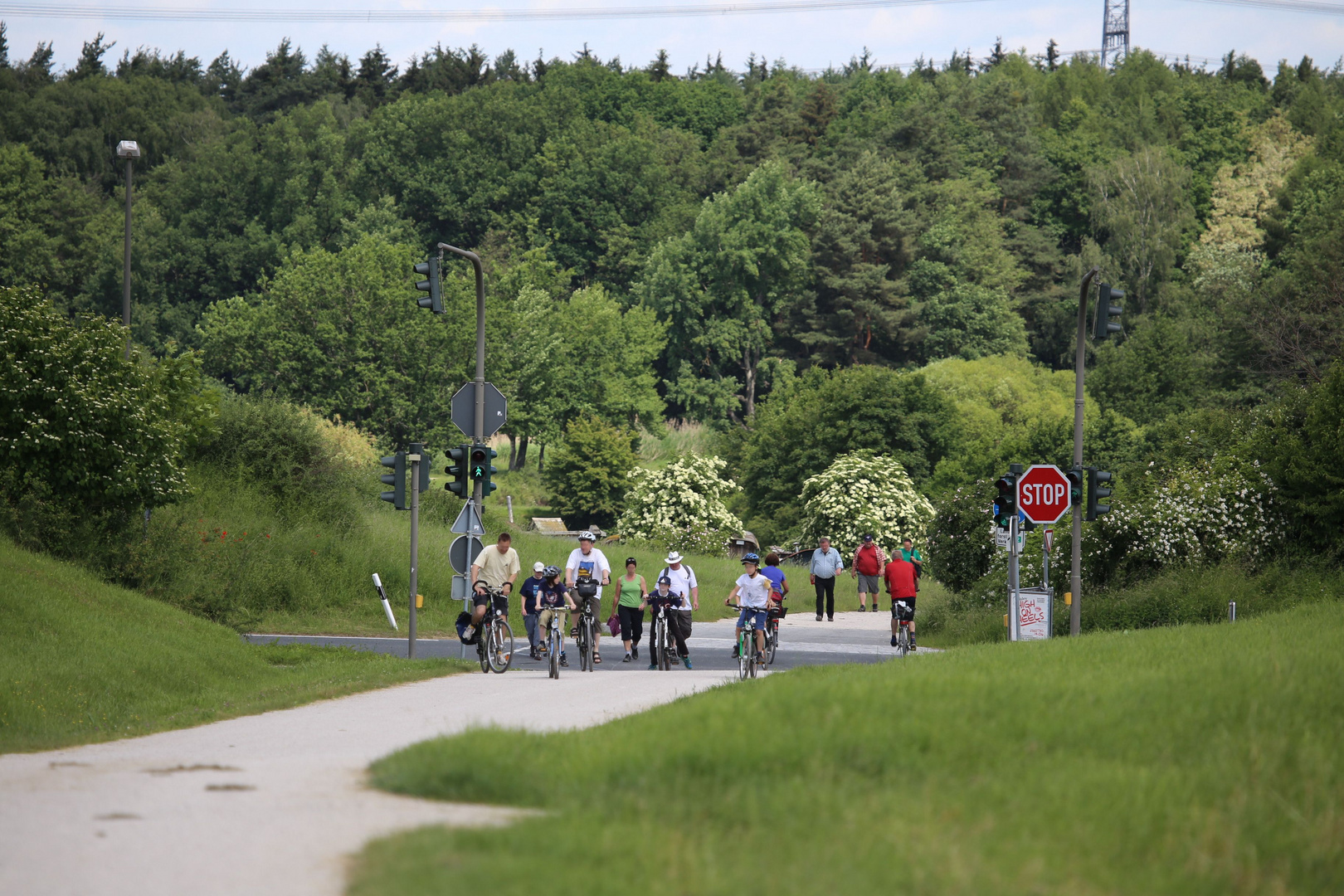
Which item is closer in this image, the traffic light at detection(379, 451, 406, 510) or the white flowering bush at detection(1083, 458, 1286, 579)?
the traffic light at detection(379, 451, 406, 510)

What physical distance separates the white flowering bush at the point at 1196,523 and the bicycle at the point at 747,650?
1331cm

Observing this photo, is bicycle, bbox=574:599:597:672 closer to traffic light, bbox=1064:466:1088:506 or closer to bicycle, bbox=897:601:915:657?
bicycle, bbox=897:601:915:657

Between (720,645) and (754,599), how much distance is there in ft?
28.7

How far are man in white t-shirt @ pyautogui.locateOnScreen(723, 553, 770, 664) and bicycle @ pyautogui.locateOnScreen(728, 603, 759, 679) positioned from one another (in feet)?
0.16

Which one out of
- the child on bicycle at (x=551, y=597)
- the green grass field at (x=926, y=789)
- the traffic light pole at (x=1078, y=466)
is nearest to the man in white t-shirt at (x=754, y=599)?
the child on bicycle at (x=551, y=597)

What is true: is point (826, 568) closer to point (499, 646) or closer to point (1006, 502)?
point (1006, 502)

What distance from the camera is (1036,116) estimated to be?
106m

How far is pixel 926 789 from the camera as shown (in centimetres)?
843

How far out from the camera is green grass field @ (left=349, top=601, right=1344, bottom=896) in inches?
270

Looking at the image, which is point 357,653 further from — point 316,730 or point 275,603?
point 316,730

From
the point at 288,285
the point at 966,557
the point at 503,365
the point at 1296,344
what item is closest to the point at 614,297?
the point at 503,365

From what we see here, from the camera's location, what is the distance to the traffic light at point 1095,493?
26.6 metres

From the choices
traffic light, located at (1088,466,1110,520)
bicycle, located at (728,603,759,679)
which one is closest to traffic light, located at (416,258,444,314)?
bicycle, located at (728,603,759,679)

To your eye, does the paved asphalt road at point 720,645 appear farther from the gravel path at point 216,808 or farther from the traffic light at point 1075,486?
the gravel path at point 216,808
